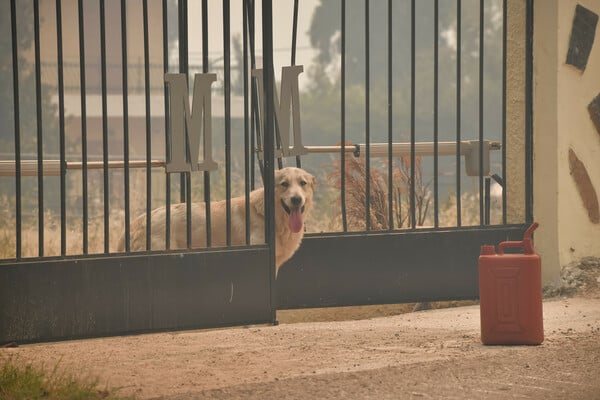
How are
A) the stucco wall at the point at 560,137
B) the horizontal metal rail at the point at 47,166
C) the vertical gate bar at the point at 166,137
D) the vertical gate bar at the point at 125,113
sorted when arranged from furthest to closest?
the stucco wall at the point at 560,137 → the horizontal metal rail at the point at 47,166 → the vertical gate bar at the point at 166,137 → the vertical gate bar at the point at 125,113

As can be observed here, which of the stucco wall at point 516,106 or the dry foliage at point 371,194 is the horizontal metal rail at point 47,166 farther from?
the dry foliage at point 371,194

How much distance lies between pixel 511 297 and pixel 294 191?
7.24ft

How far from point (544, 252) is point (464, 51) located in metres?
31.1

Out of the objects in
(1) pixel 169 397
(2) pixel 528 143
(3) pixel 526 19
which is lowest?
(1) pixel 169 397

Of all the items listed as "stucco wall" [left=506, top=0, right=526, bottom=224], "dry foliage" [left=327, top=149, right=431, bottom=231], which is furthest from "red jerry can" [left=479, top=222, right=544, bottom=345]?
"dry foliage" [left=327, top=149, right=431, bottom=231]

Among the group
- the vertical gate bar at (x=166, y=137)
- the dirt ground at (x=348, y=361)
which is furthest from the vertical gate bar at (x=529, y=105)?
the vertical gate bar at (x=166, y=137)

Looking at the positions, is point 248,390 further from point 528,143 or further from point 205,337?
point 528,143

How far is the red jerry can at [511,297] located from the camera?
648 centimetres

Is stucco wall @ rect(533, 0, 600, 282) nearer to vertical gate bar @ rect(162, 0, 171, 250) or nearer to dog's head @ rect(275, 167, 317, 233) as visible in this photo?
dog's head @ rect(275, 167, 317, 233)

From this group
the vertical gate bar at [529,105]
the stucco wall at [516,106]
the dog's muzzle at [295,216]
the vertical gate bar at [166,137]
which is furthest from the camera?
the stucco wall at [516,106]

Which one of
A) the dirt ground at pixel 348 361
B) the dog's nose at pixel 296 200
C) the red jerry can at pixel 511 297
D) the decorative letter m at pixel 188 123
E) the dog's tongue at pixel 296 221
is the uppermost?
the decorative letter m at pixel 188 123

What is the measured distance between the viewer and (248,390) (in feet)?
17.5

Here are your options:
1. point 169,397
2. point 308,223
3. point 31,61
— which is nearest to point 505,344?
point 169,397

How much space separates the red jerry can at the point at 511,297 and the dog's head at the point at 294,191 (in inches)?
78.5
